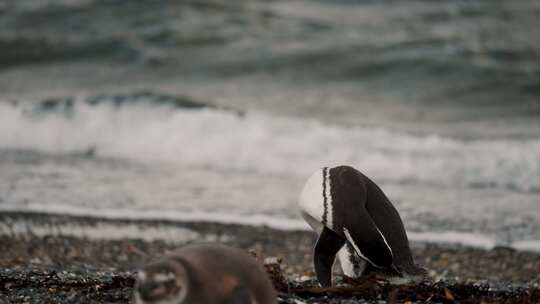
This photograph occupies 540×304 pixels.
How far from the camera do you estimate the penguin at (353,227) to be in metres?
4.11

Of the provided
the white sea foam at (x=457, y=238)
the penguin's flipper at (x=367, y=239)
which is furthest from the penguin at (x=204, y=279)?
the white sea foam at (x=457, y=238)

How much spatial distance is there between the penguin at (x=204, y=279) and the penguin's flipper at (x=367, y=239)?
863 millimetres

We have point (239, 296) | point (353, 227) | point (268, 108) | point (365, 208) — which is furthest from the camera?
point (268, 108)

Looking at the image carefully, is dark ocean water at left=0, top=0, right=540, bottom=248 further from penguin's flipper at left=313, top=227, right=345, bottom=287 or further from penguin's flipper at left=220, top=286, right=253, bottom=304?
penguin's flipper at left=220, top=286, right=253, bottom=304

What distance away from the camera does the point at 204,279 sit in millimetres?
3078

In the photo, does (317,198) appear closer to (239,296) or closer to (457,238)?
(239,296)

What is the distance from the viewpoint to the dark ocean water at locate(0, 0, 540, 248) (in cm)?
823

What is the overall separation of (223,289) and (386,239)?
1.29 meters

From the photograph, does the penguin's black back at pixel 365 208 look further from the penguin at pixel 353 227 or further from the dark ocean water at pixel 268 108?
the dark ocean water at pixel 268 108

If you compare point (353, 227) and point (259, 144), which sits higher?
point (353, 227)

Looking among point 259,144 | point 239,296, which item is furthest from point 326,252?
point 259,144

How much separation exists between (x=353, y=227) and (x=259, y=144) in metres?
6.62

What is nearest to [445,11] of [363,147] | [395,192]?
[363,147]

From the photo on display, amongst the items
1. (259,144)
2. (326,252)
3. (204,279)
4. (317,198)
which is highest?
(317,198)
